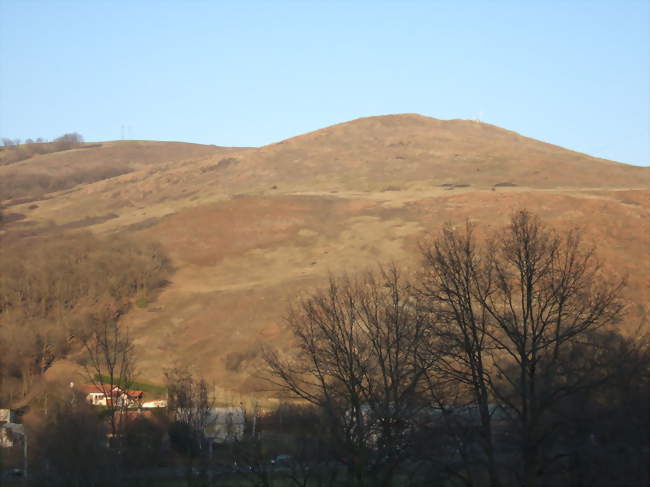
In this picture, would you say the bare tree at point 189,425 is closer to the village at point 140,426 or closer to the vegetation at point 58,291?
the village at point 140,426

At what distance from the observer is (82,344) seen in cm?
5031

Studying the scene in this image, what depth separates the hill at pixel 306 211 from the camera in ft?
174

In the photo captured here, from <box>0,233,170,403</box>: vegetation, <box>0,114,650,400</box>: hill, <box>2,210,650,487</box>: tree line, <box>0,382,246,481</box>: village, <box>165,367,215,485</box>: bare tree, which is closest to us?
<box>2,210,650,487</box>: tree line

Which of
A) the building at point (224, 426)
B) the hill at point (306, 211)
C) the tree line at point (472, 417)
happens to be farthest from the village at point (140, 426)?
the hill at point (306, 211)

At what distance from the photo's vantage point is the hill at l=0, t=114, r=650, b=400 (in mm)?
53000

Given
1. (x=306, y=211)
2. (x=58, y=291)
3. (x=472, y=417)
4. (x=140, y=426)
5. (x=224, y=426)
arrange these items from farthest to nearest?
(x=306, y=211) < (x=58, y=291) < (x=224, y=426) < (x=140, y=426) < (x=472, y=417)

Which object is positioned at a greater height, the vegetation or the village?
the vegetation

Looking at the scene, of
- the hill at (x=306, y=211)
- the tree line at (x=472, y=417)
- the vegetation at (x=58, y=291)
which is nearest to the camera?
the tree line at (x=472, y=417)

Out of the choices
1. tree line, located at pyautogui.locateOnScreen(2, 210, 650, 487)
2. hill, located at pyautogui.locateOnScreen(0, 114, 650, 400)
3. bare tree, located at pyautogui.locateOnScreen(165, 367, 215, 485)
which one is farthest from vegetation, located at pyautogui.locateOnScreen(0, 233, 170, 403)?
tree line, located at pyautogui.locateOnScreen(2, 210, 650, 487)

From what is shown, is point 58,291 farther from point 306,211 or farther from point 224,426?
point 306,211

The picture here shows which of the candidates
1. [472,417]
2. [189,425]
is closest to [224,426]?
[189,425]

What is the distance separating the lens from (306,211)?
85.9 metres

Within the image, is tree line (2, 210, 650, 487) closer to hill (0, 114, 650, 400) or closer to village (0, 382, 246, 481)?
village (0, 382, 246, 481)

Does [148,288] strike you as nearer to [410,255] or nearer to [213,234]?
[213,234]
